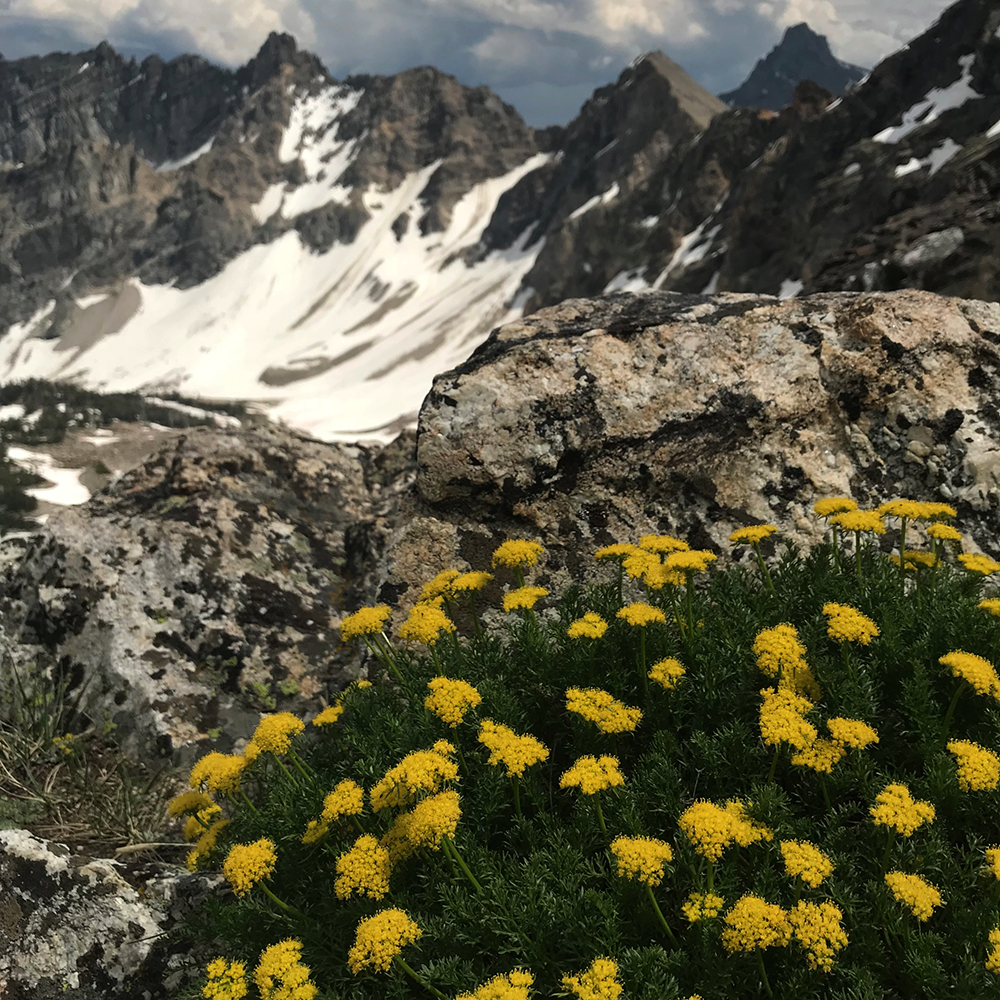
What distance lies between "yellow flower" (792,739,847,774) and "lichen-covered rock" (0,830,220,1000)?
3535 mm

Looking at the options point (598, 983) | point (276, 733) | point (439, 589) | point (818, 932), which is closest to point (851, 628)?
point (818, 932)

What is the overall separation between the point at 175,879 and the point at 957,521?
21.7ft

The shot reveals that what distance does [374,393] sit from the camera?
531ft

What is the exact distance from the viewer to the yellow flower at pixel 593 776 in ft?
9.53

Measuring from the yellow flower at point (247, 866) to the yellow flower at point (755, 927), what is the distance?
6.79ft

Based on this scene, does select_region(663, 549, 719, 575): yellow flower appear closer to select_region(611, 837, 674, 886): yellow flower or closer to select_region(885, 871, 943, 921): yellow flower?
select_region(611, 837, 674, 886): yellow flower

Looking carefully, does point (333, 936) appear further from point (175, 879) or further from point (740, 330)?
point (740, 330)

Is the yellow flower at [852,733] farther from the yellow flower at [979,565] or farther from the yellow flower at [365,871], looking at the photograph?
the yellow flower at [365,871]

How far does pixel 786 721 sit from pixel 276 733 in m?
2.64

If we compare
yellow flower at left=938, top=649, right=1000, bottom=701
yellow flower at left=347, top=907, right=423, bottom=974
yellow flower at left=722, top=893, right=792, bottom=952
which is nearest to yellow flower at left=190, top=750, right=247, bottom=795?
yellow flower at left=347, top=907, right=423, bottom=974

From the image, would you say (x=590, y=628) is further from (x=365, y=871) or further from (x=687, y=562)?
(x=365, y=871)

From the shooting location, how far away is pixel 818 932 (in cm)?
245

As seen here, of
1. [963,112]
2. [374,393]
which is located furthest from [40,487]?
[374,393]

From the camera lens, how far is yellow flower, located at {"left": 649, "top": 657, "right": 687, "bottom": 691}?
11.2 feet
